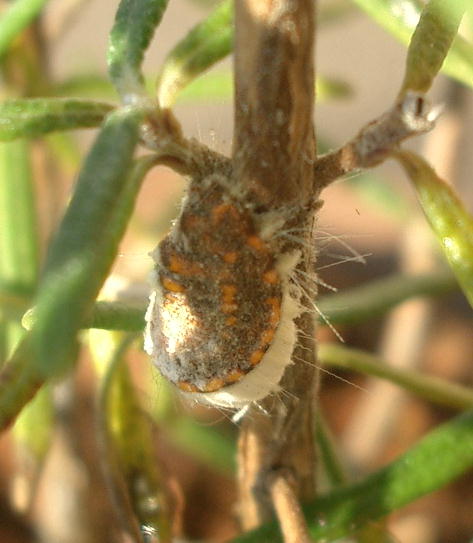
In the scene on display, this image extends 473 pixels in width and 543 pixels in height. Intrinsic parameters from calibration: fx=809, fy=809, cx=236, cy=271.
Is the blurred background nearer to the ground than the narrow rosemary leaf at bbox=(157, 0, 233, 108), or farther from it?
nearer to the ground

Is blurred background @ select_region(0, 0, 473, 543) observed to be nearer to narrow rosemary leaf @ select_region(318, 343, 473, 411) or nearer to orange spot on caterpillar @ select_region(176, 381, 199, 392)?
narrow rosemary leaf @ select_region(318, 343, 473, 411)

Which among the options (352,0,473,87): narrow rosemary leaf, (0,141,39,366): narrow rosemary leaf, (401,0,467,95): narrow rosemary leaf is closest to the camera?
(401,0,467,95): narrow rosemary leaf

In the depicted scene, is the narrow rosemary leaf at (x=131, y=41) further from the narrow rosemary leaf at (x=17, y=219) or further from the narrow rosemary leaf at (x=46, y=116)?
the narrow rosemary leaf at (x=17, y=219)

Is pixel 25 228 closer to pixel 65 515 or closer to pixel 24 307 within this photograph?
pixel 24 307

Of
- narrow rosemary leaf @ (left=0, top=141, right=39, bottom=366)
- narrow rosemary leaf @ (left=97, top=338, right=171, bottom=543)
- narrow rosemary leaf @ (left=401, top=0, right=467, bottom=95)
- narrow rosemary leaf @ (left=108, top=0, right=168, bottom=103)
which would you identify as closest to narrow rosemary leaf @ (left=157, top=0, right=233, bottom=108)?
narrow rosemary leaf @ (left=108, top=0, right=168, bottom=103)

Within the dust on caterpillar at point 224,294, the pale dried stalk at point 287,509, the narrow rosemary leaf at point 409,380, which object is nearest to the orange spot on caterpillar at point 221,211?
the dust on caterpillar at point 224,294

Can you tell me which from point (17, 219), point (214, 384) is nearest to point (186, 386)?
point (214, 384)

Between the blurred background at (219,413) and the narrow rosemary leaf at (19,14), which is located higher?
the narrow rosemary leaf at (19,14)
